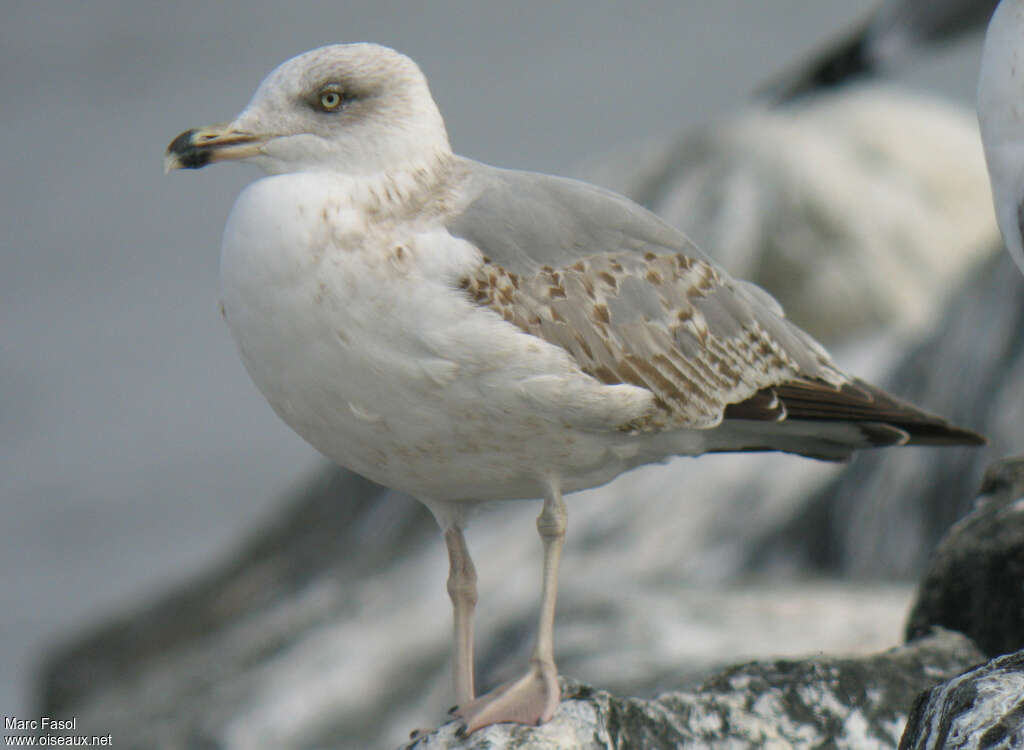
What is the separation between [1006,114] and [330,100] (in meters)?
1.41

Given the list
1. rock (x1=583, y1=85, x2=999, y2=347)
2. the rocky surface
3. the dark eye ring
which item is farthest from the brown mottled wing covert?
rock (x1=583, y1=85, x2=999, y2=347)

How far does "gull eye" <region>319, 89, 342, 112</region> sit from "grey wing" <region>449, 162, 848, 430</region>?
317 millimetres

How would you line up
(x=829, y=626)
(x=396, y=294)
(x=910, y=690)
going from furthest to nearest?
(x=829, y=626) < (x=910, y=690) < (x=396, y=294)

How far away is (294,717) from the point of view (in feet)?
20.1

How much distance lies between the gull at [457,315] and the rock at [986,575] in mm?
552

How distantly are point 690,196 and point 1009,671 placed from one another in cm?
608

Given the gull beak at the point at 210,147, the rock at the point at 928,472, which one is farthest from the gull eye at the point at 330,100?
the rock at the point at 928,472

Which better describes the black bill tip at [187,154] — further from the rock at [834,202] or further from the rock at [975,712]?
the rock at [834,202]

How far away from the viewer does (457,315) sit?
333cm

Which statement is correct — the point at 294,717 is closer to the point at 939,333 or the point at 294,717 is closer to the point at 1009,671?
the point at 939,333

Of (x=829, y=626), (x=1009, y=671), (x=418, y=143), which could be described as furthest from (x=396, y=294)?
(x=829, y=626)

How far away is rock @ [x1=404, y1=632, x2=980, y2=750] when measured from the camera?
3.45m

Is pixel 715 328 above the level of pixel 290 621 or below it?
above

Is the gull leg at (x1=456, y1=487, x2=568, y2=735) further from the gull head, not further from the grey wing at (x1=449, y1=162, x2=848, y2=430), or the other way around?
the gull head
